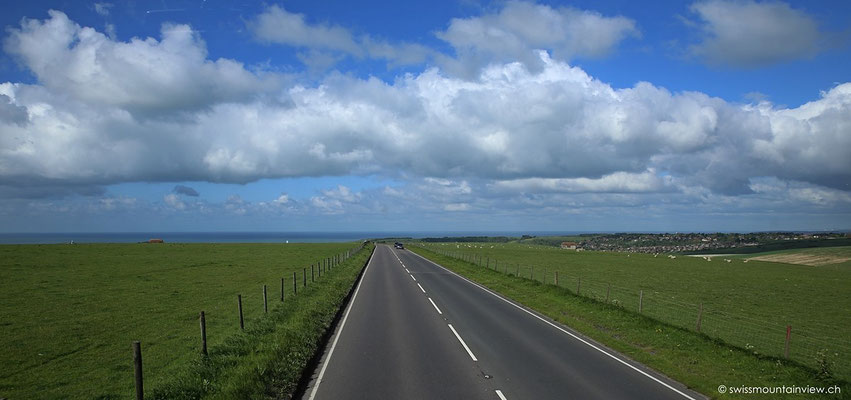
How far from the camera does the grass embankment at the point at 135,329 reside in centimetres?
1247

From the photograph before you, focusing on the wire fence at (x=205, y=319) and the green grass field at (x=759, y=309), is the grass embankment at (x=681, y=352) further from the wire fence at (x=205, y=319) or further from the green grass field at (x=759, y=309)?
the wire fence at (x=205, y=319)

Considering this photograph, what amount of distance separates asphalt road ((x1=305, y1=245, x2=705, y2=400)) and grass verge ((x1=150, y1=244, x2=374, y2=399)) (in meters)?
0.67

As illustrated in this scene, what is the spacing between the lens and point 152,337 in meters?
18.5

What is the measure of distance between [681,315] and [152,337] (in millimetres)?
25031

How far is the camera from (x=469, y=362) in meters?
13.3

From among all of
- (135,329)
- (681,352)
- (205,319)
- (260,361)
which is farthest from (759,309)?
(135,329)

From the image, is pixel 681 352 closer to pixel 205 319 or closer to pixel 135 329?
pixel 205 319

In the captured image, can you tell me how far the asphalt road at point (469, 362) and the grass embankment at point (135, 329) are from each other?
1.40 metres

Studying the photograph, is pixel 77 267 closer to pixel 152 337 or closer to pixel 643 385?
pixel 152 337

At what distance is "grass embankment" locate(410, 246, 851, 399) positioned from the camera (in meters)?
12.2

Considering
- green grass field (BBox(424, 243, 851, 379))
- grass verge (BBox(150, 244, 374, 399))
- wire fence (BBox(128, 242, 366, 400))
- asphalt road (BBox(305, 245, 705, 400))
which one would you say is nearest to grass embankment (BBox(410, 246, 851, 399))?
asphalt road (BBox(305, 245, 705, 400))

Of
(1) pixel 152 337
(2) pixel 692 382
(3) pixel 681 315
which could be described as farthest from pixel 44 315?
(3) pixel 681 315

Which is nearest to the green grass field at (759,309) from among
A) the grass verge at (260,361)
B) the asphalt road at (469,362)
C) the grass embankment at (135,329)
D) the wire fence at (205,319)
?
the asphalt road at (469,362)

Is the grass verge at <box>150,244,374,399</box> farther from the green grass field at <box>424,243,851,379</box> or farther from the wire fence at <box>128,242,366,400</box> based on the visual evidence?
the green grass field at <box>424,243,851,379</box>
